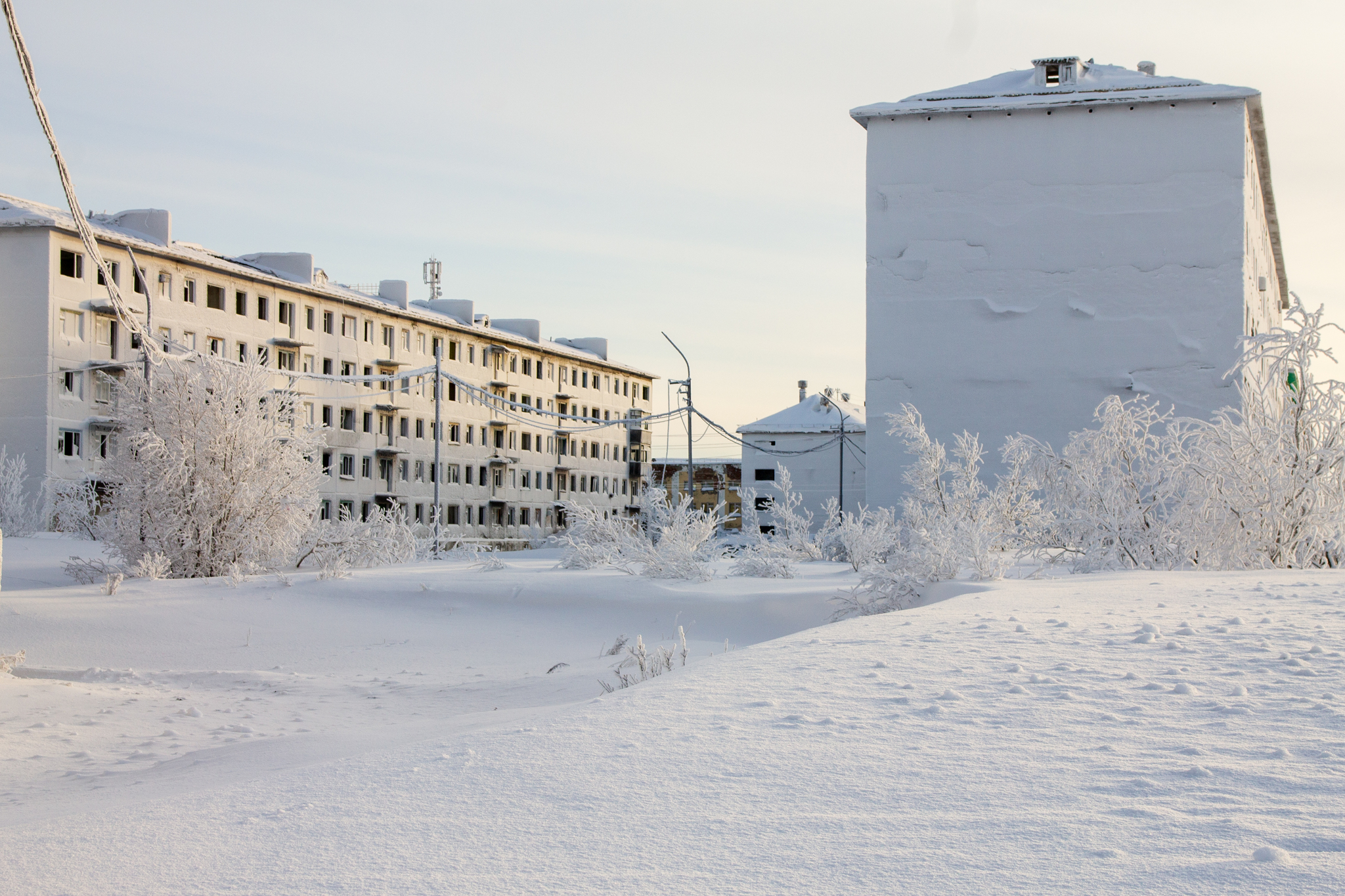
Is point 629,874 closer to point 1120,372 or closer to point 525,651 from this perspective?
point 525,651

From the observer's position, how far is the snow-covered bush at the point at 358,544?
1964cm

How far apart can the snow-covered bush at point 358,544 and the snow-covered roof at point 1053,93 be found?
16.5m

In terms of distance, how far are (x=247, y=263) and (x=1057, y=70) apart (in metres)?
38.6

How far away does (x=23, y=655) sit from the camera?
11.1 metres

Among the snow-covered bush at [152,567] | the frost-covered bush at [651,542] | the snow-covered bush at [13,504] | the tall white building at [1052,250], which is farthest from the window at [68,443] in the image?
the tall white building at [1052,250]

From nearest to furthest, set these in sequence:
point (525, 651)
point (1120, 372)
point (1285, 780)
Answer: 1. point (1285, 780)
2. point (525, 651)
3. point (1120, 372)

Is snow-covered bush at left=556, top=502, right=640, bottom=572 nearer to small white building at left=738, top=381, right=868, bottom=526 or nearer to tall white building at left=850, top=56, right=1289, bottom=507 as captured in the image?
tall white building at left=850, top=56, right=1289, bottom=507

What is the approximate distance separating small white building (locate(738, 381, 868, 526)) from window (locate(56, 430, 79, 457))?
138 ft

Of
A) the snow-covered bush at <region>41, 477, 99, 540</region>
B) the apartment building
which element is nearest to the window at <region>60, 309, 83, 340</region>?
the apartment building

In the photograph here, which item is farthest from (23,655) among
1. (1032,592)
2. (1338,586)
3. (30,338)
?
(30,338)

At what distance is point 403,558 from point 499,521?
49.3 meters

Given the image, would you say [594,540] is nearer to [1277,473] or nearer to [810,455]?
[1277,473]

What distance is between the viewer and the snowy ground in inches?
131

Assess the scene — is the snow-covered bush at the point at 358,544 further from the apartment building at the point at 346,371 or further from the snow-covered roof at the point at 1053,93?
the snow-covered roof at the point at 1053,93
